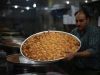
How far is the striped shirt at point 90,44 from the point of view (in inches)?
58.7

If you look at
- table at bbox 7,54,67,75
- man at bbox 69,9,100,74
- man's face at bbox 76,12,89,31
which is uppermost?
man's face at bbox 76,12,89,31

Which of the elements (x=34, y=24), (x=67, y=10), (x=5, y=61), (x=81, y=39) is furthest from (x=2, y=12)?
(x=81, y=39)

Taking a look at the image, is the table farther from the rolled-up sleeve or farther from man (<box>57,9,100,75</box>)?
the rolled-up sleeve

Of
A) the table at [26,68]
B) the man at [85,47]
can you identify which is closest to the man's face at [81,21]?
the man at [85,47]

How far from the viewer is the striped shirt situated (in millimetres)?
1490

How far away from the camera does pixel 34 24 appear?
4.83 ft

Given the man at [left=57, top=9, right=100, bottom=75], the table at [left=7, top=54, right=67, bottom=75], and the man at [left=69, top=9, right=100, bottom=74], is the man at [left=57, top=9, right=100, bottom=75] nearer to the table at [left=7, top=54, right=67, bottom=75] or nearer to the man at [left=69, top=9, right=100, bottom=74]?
the man at [left=69, top=9, right=100, bottom=74]

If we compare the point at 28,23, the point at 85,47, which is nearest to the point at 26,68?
the point at 28,23

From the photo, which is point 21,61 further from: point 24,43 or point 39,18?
point 39,18

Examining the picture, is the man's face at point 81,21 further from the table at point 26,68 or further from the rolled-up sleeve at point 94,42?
the table at point 26,68

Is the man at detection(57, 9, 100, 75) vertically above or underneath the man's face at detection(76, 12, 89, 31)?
underneath

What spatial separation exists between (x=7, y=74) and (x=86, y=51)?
0.57m

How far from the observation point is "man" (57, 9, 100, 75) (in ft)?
4.85

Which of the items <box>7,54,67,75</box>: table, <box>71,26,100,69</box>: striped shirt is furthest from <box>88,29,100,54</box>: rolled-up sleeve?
<box>7,54,67,75</box>: table
